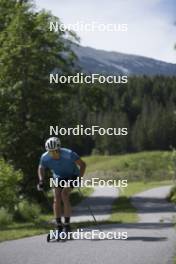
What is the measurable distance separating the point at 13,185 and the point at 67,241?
760cm

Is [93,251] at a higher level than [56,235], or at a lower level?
higher

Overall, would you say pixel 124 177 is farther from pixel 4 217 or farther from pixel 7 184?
pixel 7 184

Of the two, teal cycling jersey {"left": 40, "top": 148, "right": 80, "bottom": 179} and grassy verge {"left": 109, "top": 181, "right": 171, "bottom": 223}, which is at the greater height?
teal cycling jersey {"left": 40, "top": 148, "right": 80, "bottom": 179}

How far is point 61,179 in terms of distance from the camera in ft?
43.2

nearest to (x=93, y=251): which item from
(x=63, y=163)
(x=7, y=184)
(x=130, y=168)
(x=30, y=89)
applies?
(x=63, y=163)

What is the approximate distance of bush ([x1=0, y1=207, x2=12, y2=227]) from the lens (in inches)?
876

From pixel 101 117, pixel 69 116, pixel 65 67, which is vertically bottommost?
pixel 101 117

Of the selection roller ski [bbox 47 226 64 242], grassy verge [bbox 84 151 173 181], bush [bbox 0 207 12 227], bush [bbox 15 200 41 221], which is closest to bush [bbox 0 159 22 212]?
bush [bbox 0 207 12 227]

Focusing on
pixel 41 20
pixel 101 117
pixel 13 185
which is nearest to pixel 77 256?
pixel 13 185

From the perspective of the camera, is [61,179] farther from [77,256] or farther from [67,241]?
[77,256]

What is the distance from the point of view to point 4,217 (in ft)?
74.3

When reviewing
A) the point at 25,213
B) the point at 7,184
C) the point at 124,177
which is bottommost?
the point at 124,177

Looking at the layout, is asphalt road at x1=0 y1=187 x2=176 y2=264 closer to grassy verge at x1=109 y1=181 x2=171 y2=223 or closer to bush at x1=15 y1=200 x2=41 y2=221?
grassy verge at x1=109 y1=181 x2=171 y2=223

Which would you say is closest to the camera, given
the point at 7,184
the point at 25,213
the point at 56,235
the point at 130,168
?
the point at 56,235
